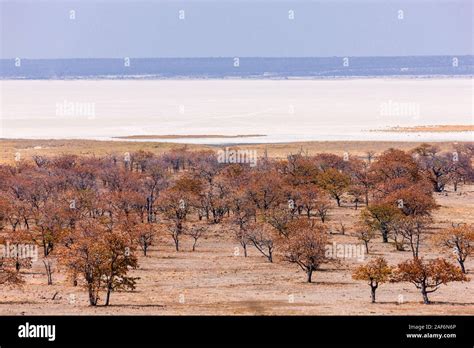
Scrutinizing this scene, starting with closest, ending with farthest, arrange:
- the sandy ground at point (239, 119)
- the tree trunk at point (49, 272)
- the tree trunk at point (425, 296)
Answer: the tree trunk at point (425, 296) < the tree trunk at point (49, 272) < the sandy ground at point (239, 119)

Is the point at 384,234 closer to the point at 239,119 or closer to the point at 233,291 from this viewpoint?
the point at 233,291

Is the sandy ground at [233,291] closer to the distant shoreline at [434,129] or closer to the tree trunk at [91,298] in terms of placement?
the tree trunk at [91,298]

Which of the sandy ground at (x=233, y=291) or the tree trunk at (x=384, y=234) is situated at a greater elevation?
the tree trunk at (x=384, y=234)

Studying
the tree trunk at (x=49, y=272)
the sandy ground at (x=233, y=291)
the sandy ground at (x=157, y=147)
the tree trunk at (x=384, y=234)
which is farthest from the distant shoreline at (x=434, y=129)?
the tree trunk at (x=49, y=272)

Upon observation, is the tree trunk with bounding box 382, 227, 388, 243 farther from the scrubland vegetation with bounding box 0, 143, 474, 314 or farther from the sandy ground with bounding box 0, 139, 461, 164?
the sandy ground with bounding box 0, 139, 461, 164

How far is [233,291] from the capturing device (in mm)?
40000

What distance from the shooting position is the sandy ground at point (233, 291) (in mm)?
34781

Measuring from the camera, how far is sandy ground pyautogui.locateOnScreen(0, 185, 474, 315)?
34.8m

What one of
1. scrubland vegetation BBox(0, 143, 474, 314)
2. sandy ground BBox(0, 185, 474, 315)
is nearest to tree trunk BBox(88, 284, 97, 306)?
scrubland vegetation BBox(0, 143, 474, 314)

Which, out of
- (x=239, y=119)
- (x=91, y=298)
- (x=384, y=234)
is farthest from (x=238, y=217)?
(x=239, y=119)

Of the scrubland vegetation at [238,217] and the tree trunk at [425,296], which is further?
the scrubland vegetation at [238,217]

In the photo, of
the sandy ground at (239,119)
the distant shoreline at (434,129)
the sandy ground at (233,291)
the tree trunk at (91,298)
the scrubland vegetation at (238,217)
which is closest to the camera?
the sandy ground at (233,291)

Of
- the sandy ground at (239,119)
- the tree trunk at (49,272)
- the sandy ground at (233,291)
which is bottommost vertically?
the sandy ground at (233,291)
